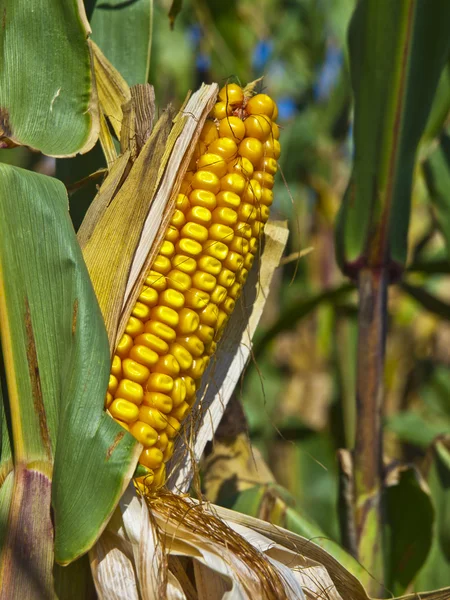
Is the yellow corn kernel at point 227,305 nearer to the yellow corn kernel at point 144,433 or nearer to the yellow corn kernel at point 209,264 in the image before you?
the yellow corn kernel at point 209,264

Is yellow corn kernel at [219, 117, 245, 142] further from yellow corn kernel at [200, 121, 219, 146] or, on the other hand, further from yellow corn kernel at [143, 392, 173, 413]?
yellow corn kernel at [143, 392, 173, 413]

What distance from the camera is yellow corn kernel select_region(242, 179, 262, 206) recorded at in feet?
3.47

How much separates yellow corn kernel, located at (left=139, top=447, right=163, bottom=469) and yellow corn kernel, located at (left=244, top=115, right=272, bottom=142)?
19.6 inches

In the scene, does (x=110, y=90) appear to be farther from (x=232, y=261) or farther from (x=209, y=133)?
(x=232, y=261)

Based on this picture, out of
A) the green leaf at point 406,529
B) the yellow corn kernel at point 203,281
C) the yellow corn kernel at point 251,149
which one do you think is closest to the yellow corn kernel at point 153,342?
the yellow corn kernel at point 203,281

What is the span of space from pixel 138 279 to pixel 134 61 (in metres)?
0.64

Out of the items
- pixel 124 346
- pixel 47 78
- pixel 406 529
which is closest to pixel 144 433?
pixel 124 346

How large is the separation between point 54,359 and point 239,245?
0.33 m

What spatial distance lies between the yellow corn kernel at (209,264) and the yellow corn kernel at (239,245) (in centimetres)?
4

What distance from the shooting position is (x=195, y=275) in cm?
103

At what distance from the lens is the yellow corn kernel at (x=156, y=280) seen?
1.01m

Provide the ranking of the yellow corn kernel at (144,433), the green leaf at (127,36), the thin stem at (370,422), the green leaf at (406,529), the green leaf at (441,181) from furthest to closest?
1. the green leaf at (441,181)
2. the green leaf at (406,529)
3. the thin stem at (370,422)
4. the green leaf at (127,36)
5. the yellow corn kernel at (144,433)

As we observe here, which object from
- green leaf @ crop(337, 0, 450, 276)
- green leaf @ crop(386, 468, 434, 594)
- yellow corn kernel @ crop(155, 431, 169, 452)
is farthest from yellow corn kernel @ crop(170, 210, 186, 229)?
green leaf @ crop(386, 468, 434, 594)

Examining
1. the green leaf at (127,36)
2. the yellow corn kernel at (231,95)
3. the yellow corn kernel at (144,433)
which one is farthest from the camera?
the green leaf at (127,36)
